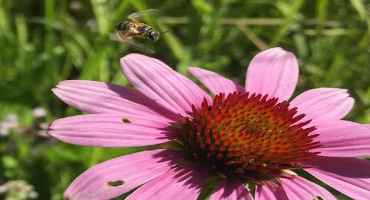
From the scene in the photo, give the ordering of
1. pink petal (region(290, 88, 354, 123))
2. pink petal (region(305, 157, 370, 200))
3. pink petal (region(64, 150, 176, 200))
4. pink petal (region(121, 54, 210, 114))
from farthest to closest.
A: pink petal (region(290, 88, 354, 123)) → pink petal (region(121, 54, 210, 114)) → pink petal (region(305, 157, 370, 200)) → pink petal (region(64, 150, 176, 200))

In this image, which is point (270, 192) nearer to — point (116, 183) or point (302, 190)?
point (302, 190)

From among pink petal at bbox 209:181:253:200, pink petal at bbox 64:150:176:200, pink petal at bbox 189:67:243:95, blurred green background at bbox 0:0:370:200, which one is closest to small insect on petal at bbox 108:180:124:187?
pink petal at bbox 64:150:176:200

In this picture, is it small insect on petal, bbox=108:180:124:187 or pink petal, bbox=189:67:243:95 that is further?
pink petal, bbox=189:67:243:95

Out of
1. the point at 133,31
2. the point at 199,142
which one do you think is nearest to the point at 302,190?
the point at 199,142

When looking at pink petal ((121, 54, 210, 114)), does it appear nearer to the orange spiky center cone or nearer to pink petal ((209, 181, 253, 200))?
the orange spiky center cone

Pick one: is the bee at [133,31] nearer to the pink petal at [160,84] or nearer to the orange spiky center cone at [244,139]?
the pink petal at [160,84]

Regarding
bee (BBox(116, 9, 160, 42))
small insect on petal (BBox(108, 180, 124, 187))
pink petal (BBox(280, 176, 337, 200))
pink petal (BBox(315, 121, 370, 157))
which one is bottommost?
pink petal (BBox(280, 176, 337, 200))
